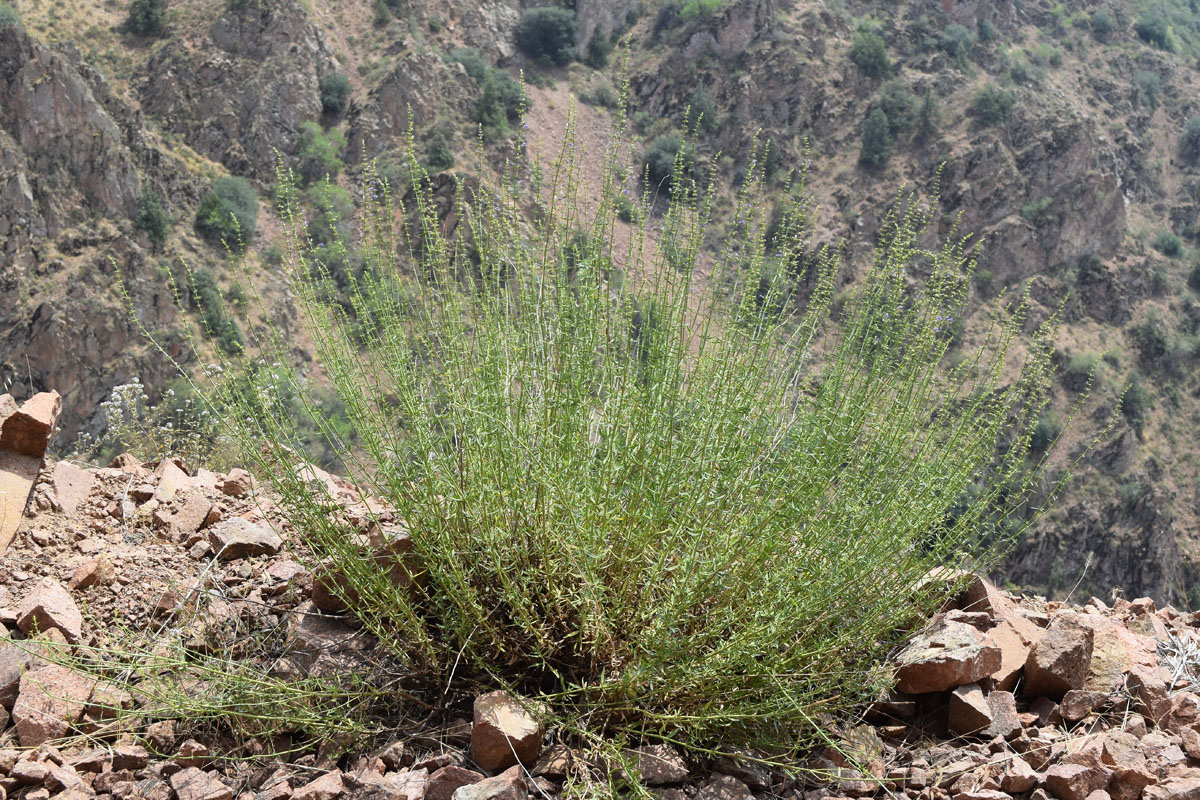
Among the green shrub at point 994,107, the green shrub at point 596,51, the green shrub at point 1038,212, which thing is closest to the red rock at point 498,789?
the green shrub at point 1038,212

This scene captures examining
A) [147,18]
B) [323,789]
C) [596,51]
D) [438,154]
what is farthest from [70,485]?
[596,51]

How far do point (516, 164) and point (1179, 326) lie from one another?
140ft

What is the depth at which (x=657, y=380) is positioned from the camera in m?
3.02

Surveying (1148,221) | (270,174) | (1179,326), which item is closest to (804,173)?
(270,174)

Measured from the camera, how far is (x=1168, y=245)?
131ft

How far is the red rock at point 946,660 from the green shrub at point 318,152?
33.0 meters

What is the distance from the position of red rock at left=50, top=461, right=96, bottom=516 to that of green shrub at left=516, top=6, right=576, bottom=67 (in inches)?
1756

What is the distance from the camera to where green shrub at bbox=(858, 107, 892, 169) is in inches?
1565

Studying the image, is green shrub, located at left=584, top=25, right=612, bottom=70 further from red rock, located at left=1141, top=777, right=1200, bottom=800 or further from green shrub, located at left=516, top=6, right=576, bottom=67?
red rock, located at left=1141, top=777, right=1200, bottom=800

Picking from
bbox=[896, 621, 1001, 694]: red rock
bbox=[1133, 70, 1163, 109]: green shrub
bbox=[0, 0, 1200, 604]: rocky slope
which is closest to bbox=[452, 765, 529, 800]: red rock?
bbox=[896, 621, 1001, 694]: red rock

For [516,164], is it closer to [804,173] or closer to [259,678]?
[804,173]

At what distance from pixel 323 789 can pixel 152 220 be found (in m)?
27.5

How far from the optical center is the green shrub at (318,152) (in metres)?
33.7

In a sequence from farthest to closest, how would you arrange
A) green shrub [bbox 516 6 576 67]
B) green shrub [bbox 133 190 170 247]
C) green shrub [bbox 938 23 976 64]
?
1. green shrub [bbox 516 6 576 67]
2. green shrub [bbox 938 23 976 64]
3. green shrub [bbox 133 190 170 247]
